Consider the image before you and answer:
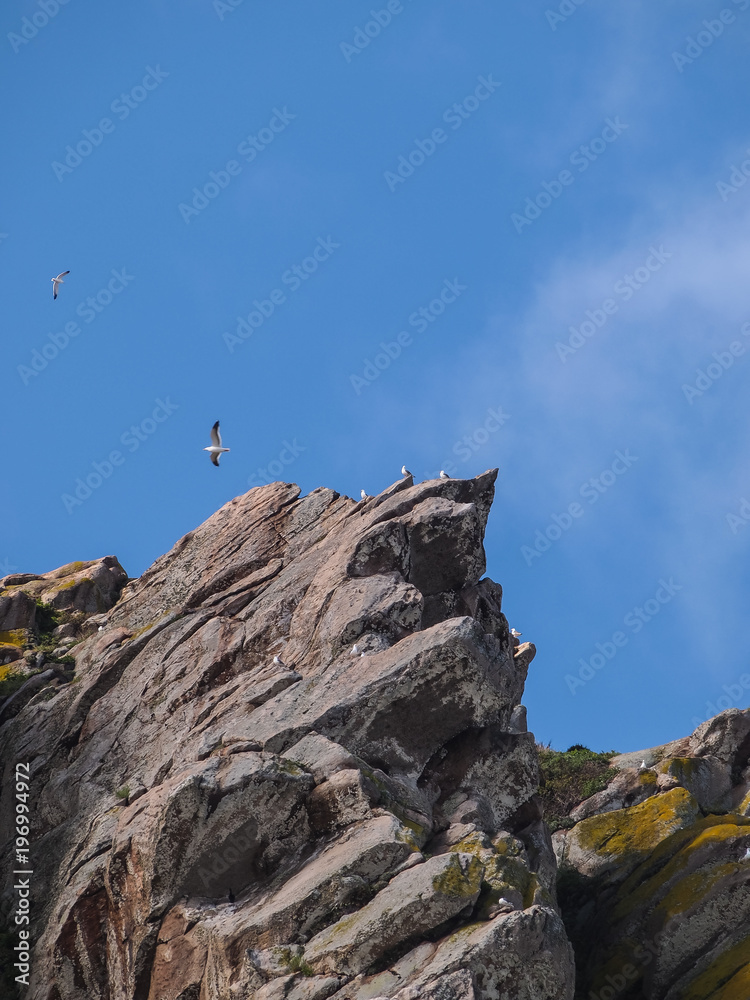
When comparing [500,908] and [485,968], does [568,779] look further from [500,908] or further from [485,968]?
[485,968]

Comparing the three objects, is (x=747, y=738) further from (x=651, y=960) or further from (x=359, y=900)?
(x=359, y=900)

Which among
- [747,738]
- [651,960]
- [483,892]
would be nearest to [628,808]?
[747,738]

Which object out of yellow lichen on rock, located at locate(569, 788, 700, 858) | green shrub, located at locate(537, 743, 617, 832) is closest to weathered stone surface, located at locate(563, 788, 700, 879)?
yellow lichen on rock, located at locate(569, 788, 700, 858)

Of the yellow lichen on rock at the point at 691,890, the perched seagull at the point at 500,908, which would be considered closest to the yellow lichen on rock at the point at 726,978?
the yellow lichen on rock at the point at 691,890

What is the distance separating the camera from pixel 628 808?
45406mm

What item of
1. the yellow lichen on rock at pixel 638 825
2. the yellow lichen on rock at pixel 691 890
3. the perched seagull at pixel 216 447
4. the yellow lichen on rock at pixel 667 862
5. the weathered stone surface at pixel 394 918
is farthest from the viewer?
the perched seagull at pixel 216 447

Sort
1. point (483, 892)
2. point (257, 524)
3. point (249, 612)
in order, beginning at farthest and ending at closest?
point (257, 524) < point (249, 612) < point (483, 892)

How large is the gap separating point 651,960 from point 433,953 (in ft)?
39.7

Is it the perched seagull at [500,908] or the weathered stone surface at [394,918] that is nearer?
the weathered stone surface at [394,918]

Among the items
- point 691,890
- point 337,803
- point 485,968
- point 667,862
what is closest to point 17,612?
point 337,803

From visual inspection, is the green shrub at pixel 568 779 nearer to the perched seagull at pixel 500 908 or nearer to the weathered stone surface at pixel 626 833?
the weathered stone surface at pixel 626 833

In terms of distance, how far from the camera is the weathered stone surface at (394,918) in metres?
26.0

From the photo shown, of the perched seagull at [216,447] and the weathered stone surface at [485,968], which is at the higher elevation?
the perched seagull at [216,447]

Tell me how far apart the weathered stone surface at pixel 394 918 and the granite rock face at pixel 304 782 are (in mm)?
51
